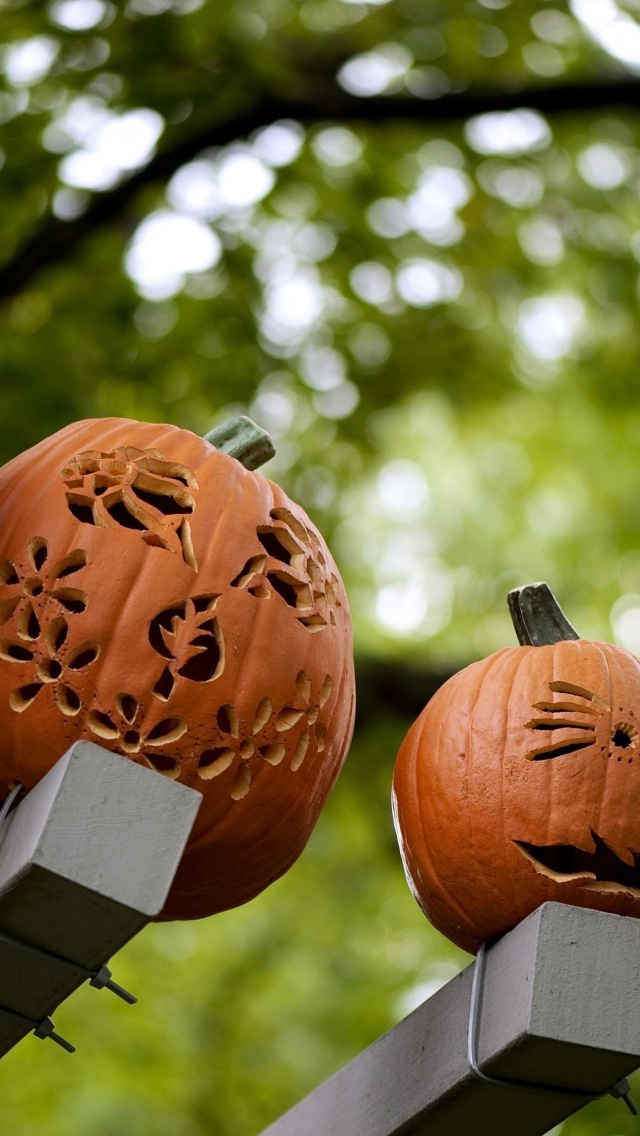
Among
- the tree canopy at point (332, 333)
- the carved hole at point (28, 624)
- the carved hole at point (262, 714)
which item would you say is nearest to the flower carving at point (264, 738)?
the carved hole at point (262, 714)

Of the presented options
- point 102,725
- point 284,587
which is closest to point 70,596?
point 102,725

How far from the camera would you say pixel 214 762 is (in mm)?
1221

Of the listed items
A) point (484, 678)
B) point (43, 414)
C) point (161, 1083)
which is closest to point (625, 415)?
point (43, 414)

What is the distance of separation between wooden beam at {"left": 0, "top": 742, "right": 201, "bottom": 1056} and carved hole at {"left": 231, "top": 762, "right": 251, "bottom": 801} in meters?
0.17

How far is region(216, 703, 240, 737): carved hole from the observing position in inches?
47.8

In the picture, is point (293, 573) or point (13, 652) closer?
point (13, 652)

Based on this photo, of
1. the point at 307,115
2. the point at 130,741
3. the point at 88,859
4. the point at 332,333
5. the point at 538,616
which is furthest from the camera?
the point at 332,333

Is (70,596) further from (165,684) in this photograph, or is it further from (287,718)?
(287,718)

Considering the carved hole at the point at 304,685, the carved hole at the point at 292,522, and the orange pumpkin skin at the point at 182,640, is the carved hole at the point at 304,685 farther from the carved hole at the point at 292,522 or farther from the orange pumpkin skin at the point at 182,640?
the carved hole at the point at 292,522

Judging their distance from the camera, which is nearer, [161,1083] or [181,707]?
[181,707]

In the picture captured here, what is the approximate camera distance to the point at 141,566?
48.3 inches

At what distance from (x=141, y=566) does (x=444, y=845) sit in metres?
0.46

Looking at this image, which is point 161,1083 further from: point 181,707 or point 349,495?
point 181,707

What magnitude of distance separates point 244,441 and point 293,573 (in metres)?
0.28
